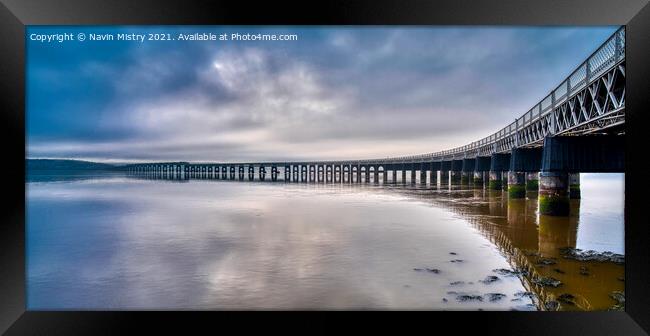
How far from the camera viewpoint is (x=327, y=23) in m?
7.67

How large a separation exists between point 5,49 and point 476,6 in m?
9.13

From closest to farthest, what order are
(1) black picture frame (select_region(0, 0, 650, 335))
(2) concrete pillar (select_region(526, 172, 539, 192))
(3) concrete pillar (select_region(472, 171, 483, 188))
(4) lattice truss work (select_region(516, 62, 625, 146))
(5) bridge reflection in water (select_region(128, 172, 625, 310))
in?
(1) black picture frame (select_region(0, 0, 650, 335)), (5) bridge reflection in water (select_region(128, 172, 625, 310)), (4) lattice truss work (select_region(516, 62, 625, 146)), (2) concrete pillar (select_region(526, 172, 539, 192)), (3) concrete pillar (select_region(472, 171, 483, 188))

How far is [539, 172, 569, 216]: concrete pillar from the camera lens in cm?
2223

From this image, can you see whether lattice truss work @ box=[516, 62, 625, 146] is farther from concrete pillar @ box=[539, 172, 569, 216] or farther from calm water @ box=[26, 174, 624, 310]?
calm water @ box=[26, 174, 624, 310]

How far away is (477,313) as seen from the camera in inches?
291

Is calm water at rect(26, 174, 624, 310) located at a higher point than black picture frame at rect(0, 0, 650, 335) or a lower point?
lower

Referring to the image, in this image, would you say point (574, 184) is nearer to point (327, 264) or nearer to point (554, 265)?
point (554, 265)

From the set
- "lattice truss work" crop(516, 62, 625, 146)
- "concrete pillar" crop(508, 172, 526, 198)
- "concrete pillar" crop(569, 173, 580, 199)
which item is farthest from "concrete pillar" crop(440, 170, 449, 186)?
"lattice truss work" crop(516, 62, 625, 146)

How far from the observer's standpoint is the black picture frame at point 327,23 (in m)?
7.37

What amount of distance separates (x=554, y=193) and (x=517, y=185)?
1498 cm

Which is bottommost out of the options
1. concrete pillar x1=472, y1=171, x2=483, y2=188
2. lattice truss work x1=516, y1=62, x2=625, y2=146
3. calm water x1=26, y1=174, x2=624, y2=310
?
calm water x1=26, y1=174, x2=624, y2=310

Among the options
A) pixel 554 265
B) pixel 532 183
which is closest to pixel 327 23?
pixel 554 265

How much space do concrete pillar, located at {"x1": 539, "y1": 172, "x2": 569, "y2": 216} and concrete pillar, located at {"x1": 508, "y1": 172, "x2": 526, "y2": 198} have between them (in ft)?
46.0

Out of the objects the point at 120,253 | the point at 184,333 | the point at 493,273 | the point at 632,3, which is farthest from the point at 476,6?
the point at 120,253
